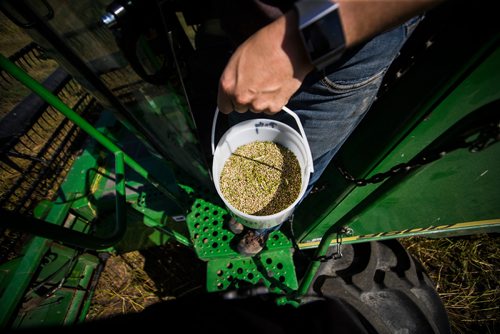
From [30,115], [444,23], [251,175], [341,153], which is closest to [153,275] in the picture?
[251,175]

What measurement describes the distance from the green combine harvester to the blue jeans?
0.22ft

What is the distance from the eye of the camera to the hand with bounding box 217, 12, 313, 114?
611 millimetres

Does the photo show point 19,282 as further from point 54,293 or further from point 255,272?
point 255,272

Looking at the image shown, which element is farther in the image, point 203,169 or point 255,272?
point 203,169

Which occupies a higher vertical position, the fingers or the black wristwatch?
the black wristwatch

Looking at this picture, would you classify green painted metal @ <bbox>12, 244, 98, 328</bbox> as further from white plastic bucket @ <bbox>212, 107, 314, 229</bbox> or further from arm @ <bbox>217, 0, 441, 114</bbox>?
arm @ <bbox>217, 0, 441, 114</bbox>

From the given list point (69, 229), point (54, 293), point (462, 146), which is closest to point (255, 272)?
point (69, 229)

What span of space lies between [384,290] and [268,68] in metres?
1.48

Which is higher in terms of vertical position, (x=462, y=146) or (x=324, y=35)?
(x=324, y=35)

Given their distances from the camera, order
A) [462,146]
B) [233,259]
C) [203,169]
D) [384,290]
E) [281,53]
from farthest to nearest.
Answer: [203,169], [233,259], [384,290], [281,53], [462,146]

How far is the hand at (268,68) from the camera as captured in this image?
611mm

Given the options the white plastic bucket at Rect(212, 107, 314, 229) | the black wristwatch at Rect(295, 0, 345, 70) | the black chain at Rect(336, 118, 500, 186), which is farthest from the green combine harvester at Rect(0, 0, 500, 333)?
the black wristwatch at Rect(295, 0, 345, 70)

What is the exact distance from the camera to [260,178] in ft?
4.06

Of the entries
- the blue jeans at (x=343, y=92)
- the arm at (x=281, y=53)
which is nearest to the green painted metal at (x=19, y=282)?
the arm at (x=281, y=53)
